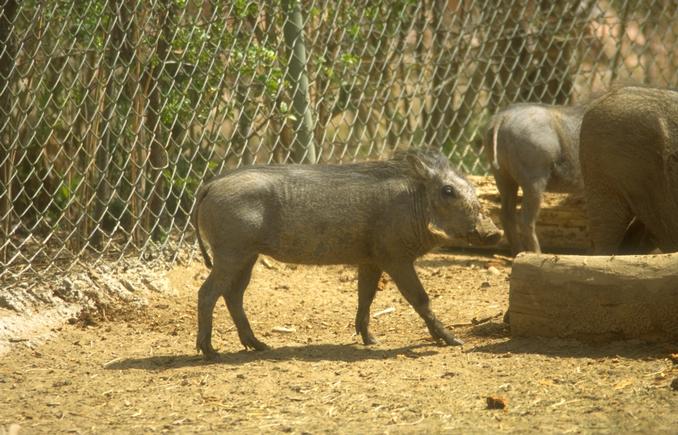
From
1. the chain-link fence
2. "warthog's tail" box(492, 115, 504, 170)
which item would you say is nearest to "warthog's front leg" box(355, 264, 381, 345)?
the chain-link fence

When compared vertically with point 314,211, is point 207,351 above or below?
below

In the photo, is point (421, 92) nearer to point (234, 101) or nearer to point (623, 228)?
point (234, 101)

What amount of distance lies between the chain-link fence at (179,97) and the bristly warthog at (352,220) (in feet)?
4.38

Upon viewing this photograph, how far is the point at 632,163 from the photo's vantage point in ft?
17.2

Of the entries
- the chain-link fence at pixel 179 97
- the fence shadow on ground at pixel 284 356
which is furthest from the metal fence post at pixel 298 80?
the fence shadow on ground at pixel 284 356

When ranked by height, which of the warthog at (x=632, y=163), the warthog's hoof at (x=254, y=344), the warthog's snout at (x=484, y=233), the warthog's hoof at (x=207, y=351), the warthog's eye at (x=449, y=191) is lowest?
the warthog's hoof at (x=207, y=351)

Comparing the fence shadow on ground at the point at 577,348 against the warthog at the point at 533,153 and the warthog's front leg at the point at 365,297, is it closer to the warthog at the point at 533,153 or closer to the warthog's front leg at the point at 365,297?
the warthog's front leg at the point at 365,297

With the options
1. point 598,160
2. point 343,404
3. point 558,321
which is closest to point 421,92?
point 598,160

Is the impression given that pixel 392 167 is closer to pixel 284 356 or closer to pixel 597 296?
pixel 284 356

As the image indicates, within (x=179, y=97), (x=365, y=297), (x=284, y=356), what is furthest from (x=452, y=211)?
(x=179, y=97)

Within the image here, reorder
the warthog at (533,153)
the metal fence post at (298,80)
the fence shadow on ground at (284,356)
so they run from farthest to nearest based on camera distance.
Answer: the warthog at (533,153)
the metal fence post at (298,80)
the fence shadow on ground at (284,356)

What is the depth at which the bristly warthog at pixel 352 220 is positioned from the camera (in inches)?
203

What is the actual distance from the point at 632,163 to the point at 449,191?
87 centimetres

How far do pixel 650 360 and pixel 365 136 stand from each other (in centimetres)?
388
